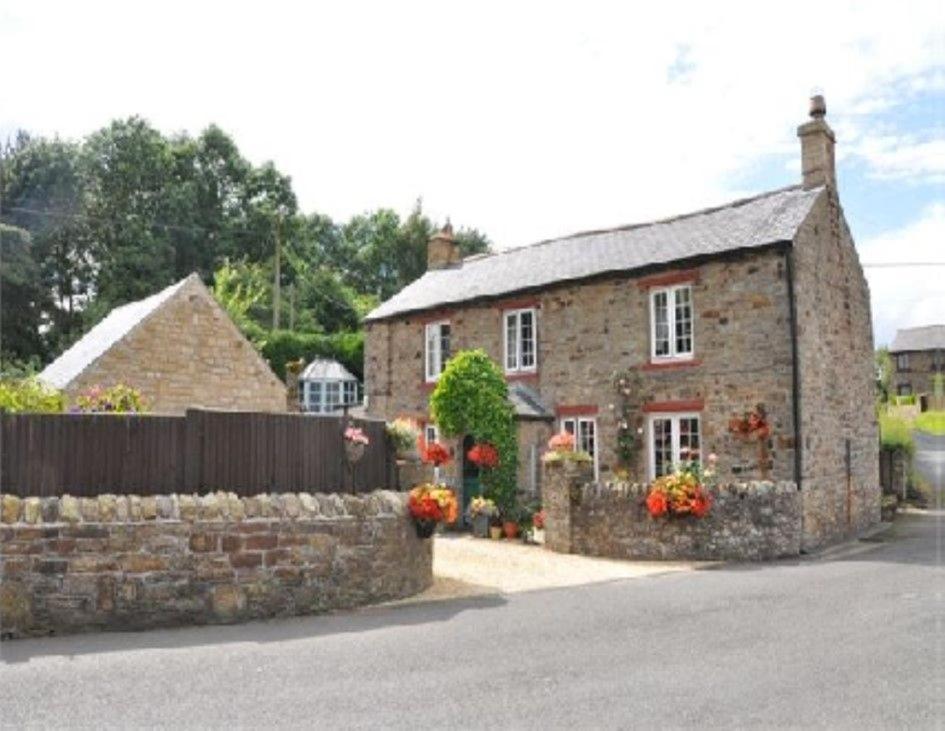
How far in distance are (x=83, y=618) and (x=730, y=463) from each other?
43.8ft

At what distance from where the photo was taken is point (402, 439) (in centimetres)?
1160

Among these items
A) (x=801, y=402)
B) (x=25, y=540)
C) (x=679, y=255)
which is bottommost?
(x=25, y=540)

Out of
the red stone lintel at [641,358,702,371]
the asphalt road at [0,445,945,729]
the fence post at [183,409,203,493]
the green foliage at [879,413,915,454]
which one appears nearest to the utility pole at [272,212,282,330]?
the red stone lintel at [641,358,702,371]

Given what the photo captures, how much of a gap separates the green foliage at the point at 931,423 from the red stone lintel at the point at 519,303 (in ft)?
142

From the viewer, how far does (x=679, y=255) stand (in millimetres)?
19078

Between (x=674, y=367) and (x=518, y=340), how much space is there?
5.17 metres

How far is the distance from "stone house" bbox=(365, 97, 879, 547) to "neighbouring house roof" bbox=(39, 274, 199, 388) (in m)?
8.18

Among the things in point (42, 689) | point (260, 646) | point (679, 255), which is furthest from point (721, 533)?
point (42, 689)

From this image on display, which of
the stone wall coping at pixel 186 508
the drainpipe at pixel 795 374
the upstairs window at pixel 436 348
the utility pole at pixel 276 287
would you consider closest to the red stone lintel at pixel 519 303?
the upstairs window at pixel 436 348

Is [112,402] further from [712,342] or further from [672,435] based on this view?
[712,342]

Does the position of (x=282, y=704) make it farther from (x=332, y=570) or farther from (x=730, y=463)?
(x=730, y=463)

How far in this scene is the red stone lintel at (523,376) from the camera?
22.1 metres

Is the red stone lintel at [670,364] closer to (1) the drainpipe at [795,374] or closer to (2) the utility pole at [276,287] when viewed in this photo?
(1) the drainpipe at [795,374]

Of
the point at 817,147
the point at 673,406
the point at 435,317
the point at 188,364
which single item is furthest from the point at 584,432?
the point at 188,364
